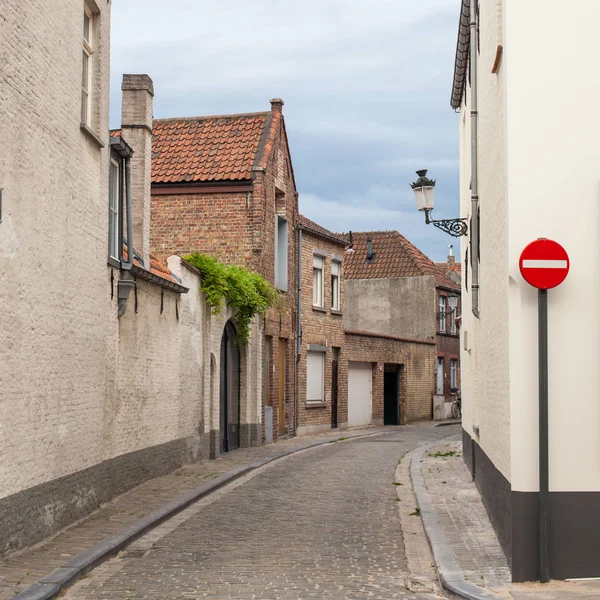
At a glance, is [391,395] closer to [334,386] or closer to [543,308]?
[334,386]

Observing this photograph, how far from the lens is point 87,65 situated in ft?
39.2

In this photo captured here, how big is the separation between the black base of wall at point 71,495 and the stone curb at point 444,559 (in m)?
3.87

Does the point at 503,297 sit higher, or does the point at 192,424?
the point at 503,297

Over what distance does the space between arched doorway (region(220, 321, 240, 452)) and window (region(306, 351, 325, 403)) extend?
607cm

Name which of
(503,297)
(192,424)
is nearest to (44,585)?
(503,297)

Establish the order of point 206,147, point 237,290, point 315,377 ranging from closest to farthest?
point 237,290
point 206,147
point 315,377

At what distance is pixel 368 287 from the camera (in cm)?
4097

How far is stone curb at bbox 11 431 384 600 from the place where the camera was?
24.8ft

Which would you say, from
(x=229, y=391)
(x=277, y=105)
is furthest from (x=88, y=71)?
(x=277, y=105)

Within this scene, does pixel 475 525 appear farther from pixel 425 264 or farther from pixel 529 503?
pixel 425 264

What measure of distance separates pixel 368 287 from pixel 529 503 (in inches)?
1311

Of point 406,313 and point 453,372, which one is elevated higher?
point 406,313

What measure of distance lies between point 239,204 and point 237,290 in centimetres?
341

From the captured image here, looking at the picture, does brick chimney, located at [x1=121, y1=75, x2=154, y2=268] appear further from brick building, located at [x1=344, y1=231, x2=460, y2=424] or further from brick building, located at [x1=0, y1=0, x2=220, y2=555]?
brick building, located at [x1=344, y1=231, x2=460, y2=424]
